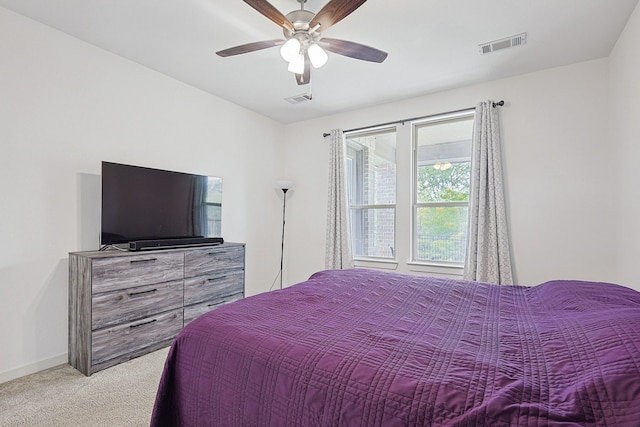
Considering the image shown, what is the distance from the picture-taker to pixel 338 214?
420 cm

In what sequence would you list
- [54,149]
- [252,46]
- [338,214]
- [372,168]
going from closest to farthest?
[252,46] < [54,149] < [338,214] < [372,168]

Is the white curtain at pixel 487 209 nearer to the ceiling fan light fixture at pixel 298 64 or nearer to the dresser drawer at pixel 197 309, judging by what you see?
the ceiling fan light fixture at pixel 298 64

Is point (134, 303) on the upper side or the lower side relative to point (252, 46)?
lower

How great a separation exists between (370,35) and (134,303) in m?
2.96

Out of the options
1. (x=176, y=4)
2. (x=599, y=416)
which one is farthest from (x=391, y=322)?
(x=176, y=4)

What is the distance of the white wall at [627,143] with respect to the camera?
225 cm

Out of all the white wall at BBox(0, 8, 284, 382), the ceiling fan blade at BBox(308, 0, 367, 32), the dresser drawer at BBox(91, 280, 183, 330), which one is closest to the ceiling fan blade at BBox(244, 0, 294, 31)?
the ceiling fan blade at BBox(308, 0, 367, 32)

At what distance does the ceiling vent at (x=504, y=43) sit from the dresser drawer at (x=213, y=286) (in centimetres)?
334

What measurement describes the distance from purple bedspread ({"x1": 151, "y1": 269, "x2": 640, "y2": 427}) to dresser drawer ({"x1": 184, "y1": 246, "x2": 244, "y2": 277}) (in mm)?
1619

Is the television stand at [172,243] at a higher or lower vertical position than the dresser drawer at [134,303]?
higher

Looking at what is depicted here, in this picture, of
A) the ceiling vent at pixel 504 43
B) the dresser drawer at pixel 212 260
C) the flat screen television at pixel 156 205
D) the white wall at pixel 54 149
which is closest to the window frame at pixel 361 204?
the ceiling vent at pixel 504 43

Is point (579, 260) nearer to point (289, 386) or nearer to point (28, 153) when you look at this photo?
point (289, 386)

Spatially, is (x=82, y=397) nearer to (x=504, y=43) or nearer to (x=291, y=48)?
(x=291, y=48)

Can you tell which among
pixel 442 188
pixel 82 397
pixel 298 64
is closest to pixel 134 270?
pixel 82 397
